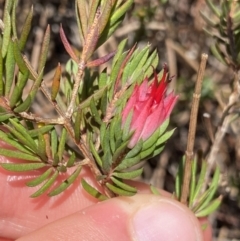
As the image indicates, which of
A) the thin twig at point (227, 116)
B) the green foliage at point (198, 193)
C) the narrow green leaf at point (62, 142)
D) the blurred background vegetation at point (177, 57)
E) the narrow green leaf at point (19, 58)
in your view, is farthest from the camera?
the blurred background vegetation at point (177, 57)

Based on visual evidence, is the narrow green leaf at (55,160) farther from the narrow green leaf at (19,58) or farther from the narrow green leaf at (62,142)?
the narrow green leaf at (19,58)

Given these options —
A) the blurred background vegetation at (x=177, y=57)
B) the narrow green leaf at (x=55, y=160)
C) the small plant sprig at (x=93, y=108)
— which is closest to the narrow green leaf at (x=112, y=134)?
the small plant sprig at (x=93, y=108)

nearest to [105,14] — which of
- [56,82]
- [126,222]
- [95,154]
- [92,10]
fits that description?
[92,10]

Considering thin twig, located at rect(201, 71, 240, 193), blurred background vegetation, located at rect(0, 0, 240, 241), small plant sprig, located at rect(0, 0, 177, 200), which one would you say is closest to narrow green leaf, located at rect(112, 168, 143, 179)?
small plant sprig, located at rect(0, 0, 177, 200)

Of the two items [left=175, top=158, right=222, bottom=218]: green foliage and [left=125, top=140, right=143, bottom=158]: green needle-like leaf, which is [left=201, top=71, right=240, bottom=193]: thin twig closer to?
[left=175, top=158, right=222, bottom=218]: green foliage

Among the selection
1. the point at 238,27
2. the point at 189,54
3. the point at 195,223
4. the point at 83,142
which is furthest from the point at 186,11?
the point at 83,142

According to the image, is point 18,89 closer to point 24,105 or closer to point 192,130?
point 24,105
